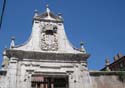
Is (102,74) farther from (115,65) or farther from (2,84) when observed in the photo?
(115,65)

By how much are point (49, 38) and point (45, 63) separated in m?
2.20

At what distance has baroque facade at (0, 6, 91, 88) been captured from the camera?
16.1m

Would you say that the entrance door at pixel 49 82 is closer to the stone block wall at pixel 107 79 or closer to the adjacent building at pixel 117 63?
the stone block wall at pixel 107 79

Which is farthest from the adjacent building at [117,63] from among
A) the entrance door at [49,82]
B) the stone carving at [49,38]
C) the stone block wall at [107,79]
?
the entrance door at [49,82]

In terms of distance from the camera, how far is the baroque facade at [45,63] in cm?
1611

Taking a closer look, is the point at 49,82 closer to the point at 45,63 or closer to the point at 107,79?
the point at 45,63

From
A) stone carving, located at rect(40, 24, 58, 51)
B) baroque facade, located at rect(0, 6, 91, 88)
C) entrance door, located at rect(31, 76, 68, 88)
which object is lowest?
entrance door, located at rect(31, 76, 68, 88)

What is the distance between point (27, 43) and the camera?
17469 mm

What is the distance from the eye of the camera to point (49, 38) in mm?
18219

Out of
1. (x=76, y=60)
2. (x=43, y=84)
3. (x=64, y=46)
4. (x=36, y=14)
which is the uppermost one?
(x=36, y=14)

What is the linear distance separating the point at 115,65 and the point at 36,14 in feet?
67.9

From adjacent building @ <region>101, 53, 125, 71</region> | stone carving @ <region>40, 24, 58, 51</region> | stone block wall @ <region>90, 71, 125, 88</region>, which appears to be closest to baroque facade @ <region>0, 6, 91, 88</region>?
stone carving @ <region>40, 24, 58, 51</region>

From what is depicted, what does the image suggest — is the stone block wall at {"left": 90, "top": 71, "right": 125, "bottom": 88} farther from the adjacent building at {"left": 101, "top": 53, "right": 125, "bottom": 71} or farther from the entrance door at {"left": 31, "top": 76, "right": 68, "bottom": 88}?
the adjacent building at {"left": 101, "top": 53, "right": 125, "bottom": 71}

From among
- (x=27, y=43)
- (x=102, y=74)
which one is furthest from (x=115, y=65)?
(x=27, y=43)
